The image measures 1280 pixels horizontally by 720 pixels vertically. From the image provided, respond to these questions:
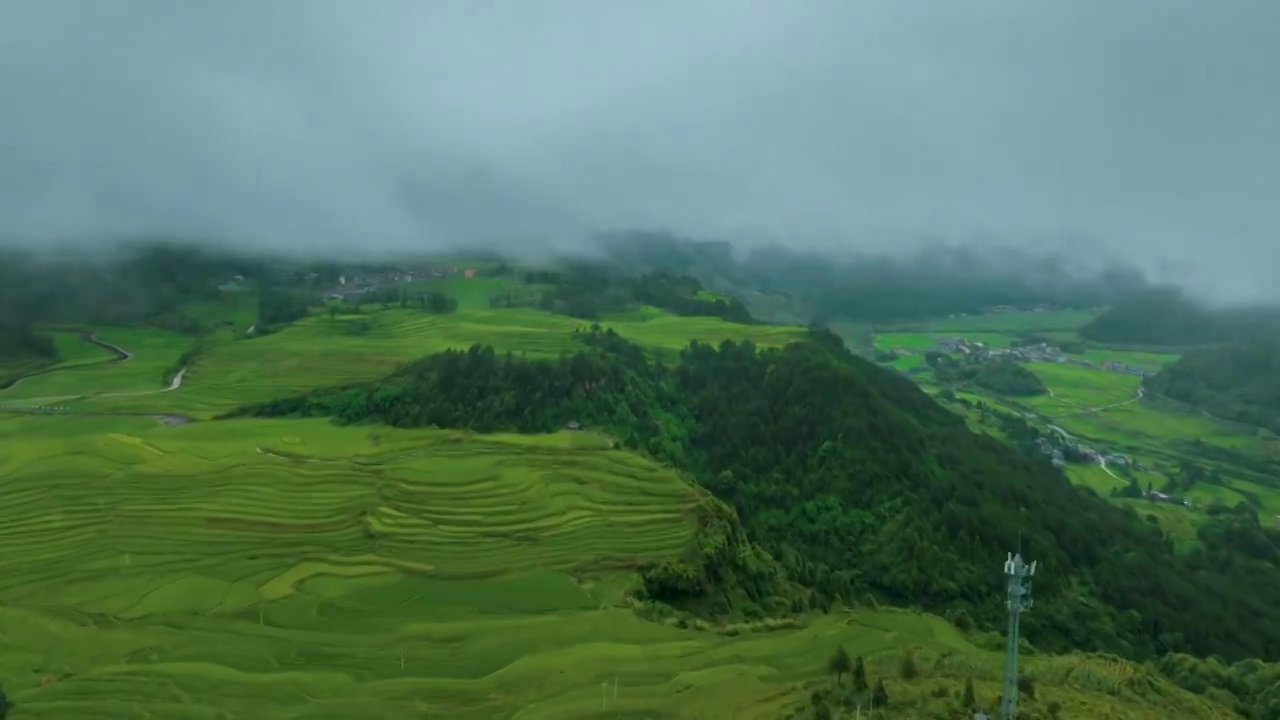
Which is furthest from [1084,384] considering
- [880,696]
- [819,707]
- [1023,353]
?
[819,707]

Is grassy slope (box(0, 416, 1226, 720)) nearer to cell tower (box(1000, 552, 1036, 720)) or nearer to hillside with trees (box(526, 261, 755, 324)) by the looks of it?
cell tower (box(1000, 552, 1036, 720))

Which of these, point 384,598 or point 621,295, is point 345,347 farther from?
point 384,598

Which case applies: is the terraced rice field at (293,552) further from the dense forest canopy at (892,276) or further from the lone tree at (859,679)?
the dense forest canopy at (892,276)

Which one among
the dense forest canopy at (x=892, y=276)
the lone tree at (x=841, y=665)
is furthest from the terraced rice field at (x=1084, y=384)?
the lone tree at (x=841, y=665)

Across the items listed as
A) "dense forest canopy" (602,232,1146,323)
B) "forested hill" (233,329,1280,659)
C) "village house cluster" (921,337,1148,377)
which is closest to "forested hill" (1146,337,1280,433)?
"village house cluster" (921,337,1148,377)

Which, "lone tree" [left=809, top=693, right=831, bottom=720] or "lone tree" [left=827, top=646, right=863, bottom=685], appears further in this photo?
"lone tree" [left=827, top=646, right=863, bottom=685]

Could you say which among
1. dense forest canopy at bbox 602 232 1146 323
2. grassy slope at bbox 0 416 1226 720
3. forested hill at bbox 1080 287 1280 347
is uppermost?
dense forest canopy at bbox 602 232 1146 323

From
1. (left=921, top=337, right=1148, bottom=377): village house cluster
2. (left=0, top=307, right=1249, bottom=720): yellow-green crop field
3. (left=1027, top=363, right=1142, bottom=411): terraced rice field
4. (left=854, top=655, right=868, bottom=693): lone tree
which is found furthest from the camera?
(left=921, top=337, right=1148, bottom=377): village house cluster
